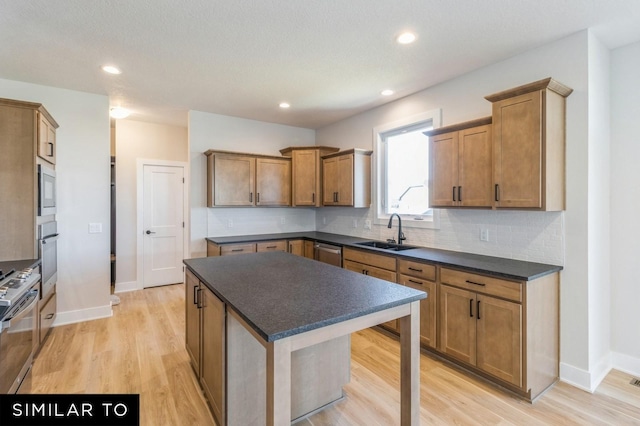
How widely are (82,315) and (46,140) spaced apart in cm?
208

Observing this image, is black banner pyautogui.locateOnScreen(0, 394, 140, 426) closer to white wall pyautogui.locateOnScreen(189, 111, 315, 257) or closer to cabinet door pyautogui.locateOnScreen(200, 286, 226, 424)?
cabinet door pyautogui.locateOnScreen(200, 286, 226, 424)

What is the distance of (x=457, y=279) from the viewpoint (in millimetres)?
2598

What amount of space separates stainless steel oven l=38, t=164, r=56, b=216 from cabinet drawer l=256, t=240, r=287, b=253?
2265 mm

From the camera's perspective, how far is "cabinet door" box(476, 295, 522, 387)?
2.22m

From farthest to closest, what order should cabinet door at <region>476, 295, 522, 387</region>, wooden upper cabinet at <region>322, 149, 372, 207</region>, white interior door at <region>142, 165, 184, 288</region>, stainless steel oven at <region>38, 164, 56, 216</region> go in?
white interior door at <region>142, 165, 184, 288</region> → wooden upper cabinet at <region>322, 149, 372, 207</region> → stainless steel oven at <region>38, 164, 56, 216</region> → cabinet door at <region>476, 295, 522, 387</region>

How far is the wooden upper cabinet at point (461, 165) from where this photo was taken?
108 inches

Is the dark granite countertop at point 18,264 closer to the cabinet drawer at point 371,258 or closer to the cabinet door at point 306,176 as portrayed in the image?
the cabinet drawer at point 371,258

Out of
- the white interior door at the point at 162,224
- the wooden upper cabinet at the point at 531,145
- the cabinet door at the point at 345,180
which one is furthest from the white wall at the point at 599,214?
the white interior door at the point at 162,224

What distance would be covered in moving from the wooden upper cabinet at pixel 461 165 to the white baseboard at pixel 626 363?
5.40 ft

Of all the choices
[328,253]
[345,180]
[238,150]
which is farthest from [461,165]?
[238,150]

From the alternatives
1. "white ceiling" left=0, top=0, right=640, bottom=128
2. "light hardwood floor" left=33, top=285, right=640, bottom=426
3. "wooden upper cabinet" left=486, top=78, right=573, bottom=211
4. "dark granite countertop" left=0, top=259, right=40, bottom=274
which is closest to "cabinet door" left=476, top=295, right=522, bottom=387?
"light hardwood floor" left=33, top=285, right=640, bottom=426

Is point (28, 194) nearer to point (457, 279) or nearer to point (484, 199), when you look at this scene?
point (457, 279)

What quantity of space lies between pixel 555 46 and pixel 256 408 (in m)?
3.45

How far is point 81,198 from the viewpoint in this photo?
12.3ft
